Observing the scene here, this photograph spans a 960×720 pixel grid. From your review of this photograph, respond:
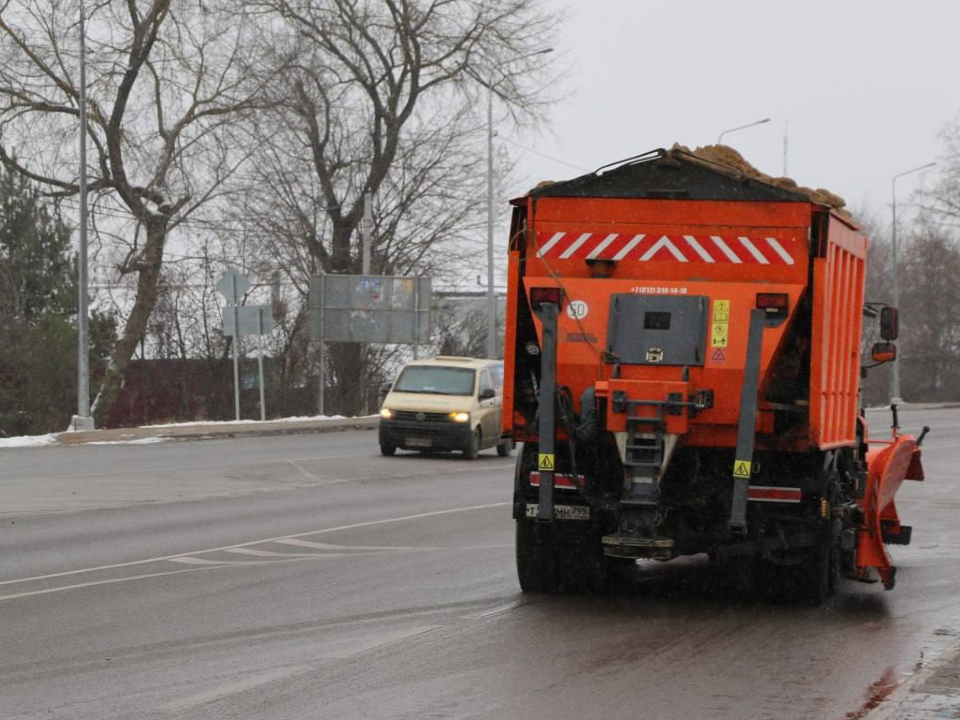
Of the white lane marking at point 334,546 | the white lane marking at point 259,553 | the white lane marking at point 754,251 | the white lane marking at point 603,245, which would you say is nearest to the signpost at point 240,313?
the white lane marking at point 334,546

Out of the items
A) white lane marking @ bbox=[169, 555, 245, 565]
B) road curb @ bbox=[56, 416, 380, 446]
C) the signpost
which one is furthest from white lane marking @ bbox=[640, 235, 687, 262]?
the signpost

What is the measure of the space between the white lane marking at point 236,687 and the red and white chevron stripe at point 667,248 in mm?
3633

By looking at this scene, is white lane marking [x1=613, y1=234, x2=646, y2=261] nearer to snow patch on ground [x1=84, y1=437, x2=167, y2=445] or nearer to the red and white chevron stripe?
the red and white chevron stripe

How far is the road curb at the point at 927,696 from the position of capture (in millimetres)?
6930

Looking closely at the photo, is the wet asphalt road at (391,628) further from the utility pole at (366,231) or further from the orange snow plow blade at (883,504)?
the utility pole at (366,231)

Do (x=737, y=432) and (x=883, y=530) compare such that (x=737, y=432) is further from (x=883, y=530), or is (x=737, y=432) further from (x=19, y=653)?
(x=19, y=653)

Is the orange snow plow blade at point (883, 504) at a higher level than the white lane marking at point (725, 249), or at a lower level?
lower

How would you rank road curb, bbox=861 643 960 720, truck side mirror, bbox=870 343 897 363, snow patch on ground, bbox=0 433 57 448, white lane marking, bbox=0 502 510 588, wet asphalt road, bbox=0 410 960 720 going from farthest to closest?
snow patch on ground, bbox=0 433 57 448, truck side mirror, bbox=870 343 897 363, white lane marking, bbox=0 502 510 588, wet asphalt road, bbox=0 410 960 720, road curb, bbox=861 643 960 720

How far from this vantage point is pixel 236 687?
7.43m

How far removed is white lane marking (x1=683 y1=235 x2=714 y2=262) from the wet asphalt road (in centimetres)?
231

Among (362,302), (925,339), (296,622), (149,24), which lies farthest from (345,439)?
(925,339)

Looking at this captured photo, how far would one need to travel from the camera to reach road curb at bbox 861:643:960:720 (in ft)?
22.7

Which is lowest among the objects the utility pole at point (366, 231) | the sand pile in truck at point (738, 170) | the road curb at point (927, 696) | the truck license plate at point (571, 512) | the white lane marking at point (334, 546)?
the white lane marking at point (334, 546)

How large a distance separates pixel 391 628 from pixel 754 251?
3.34 m
